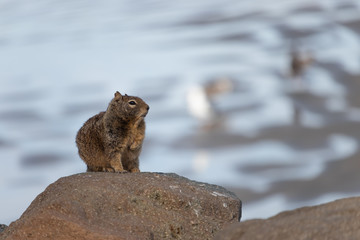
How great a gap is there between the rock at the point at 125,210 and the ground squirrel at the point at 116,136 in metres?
0.33

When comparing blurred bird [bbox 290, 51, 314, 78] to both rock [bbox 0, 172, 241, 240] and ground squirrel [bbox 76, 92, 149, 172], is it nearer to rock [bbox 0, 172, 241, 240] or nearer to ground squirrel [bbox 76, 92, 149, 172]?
ground squirrel [bbox 76, 92, 149, 172]

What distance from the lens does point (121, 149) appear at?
29.6 feet

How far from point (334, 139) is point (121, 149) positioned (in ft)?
59.3

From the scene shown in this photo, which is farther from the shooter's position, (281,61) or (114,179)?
(281,61)

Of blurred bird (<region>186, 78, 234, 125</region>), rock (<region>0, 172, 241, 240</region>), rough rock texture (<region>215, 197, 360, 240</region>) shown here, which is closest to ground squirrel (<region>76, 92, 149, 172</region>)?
rock (<region>0, 172, 241, 240</region>)

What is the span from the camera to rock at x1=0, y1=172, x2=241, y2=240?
25.1 feet

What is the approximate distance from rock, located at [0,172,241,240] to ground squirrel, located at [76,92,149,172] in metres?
0.33

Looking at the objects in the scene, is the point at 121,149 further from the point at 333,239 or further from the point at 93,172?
the point at 333,239

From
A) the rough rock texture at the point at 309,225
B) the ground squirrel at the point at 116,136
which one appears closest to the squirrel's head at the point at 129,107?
the ground squirrel at the point at 116,136

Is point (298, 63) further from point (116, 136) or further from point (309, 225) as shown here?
point (309, 225)

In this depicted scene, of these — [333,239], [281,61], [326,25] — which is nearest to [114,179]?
[333,239]

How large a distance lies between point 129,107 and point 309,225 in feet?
9.65

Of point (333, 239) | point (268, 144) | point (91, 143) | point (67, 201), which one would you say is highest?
point (268, 144)

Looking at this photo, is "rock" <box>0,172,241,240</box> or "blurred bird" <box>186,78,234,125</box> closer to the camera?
"rock" <box>0,172,241,240</box>
